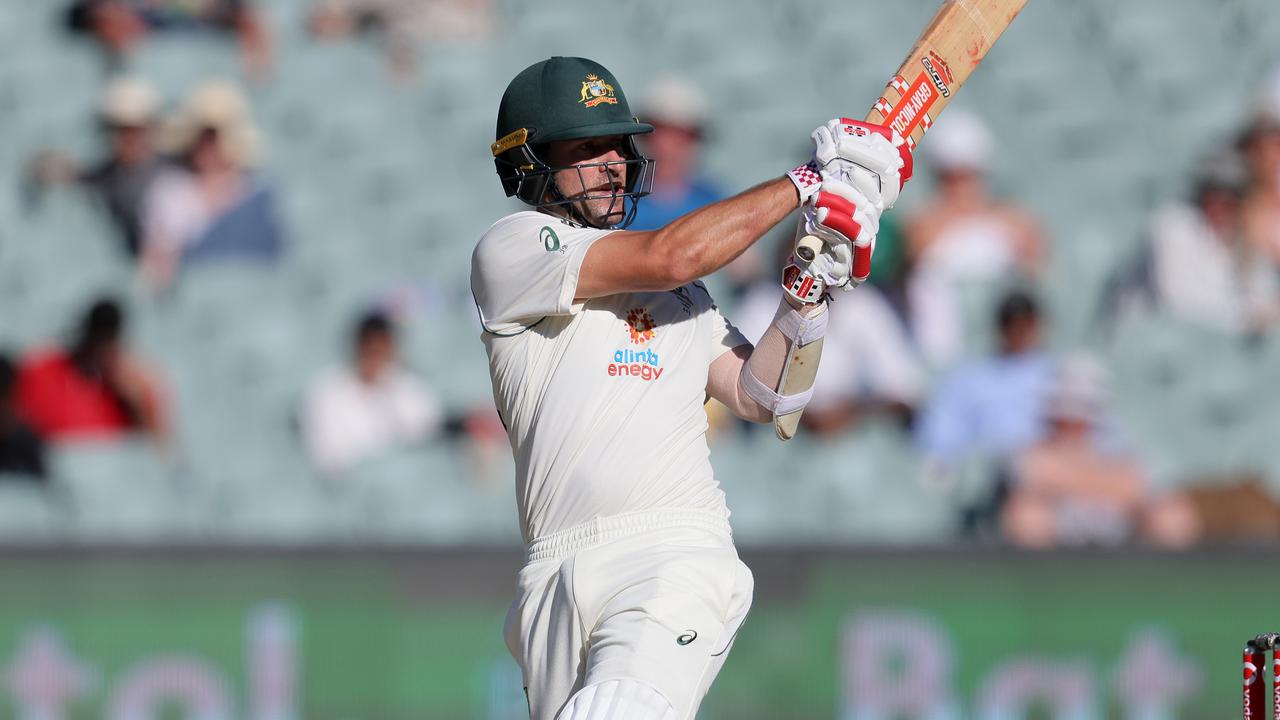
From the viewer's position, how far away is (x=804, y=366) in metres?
4.22

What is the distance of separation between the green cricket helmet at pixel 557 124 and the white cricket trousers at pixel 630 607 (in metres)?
0.75

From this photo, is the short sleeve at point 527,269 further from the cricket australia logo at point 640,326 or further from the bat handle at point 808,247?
the bat handle at point 808,247

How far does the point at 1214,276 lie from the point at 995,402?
1.69 m

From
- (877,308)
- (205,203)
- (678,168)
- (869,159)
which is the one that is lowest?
(869,159)

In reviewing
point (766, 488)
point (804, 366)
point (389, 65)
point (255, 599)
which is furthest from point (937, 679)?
point (389, 65)

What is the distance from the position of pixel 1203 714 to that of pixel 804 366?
3.74m

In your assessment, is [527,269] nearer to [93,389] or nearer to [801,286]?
[801,286]

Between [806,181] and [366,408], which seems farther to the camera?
[366,408]

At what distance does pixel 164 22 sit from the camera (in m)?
10.2

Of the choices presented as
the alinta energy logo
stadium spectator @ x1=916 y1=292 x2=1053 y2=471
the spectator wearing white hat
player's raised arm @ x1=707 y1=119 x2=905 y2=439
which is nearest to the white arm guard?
player's raised arm @ x1=707 y1=119 x2=905 y2=439

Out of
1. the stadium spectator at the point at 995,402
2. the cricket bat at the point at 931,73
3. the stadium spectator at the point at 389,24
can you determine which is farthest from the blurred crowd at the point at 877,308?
the cricket bat at the point at 931,73

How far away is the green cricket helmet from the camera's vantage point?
13.7ft

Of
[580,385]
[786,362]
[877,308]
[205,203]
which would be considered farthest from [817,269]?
[205,203]

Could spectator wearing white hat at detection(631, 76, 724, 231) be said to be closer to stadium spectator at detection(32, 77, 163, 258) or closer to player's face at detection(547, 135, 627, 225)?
stadium spectator at detection(32, 77, 163, 258)
